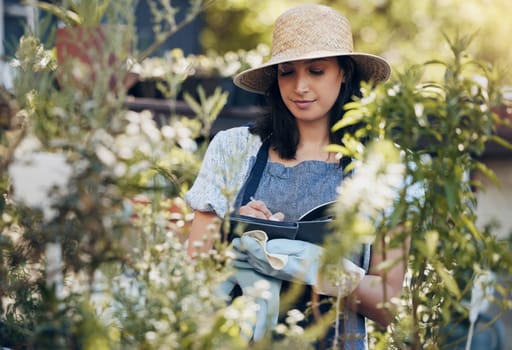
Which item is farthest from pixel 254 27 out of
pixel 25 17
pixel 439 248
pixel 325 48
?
pixel 439 248

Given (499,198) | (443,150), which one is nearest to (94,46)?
(443,150)

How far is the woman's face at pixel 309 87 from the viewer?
102 inches

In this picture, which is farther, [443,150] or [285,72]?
[285,72]

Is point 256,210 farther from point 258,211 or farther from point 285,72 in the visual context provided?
point 285,72

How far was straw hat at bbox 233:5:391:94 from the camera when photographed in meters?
2.60

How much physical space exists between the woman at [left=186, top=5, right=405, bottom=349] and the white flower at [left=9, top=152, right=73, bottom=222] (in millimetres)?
1048

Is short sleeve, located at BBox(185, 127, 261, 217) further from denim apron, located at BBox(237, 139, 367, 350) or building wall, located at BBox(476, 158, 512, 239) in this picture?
building wall, located at BBox(476, 158, 512, 239)

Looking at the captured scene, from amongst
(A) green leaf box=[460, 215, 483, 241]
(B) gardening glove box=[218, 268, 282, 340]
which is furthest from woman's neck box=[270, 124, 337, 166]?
(A) green leaf box=[460, 215, 483, 241]

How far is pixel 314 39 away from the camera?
8.60ft

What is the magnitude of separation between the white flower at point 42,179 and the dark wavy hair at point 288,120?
135 centimetres

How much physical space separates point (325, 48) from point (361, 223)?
1.33m

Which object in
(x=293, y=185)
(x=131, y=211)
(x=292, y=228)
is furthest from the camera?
(x=293, y=185)

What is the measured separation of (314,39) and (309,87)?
158 millimetres

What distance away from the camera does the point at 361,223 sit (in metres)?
1.37
